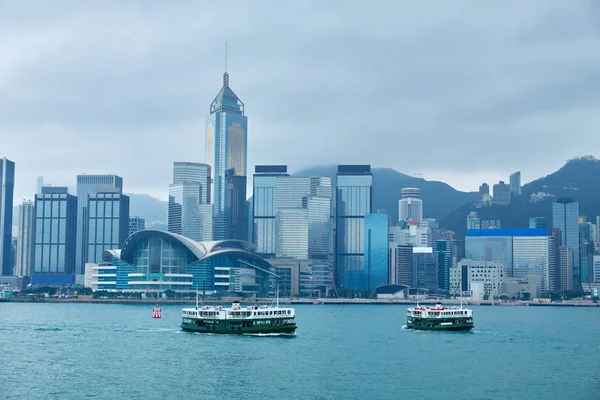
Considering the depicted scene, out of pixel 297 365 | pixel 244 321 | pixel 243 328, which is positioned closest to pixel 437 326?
pixel 244 321

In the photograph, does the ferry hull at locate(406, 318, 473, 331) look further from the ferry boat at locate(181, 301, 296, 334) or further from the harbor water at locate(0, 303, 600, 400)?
the ferry boat at locate(181, 301, 296, 334)

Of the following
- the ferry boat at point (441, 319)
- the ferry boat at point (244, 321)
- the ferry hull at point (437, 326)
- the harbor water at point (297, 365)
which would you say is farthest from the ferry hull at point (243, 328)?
the ferry boat at point (441, 319)

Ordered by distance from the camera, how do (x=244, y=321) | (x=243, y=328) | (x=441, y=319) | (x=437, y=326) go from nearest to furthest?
(x=243, y=328) < (x=244, y=321) < (x=437, y=326) < (x=441, y=319)

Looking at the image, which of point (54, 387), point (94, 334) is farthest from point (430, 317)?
point (54, 387)

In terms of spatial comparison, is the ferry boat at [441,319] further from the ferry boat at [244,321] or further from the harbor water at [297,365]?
the ferry boat at [244,321]

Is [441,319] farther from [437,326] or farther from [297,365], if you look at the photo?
[297,365]

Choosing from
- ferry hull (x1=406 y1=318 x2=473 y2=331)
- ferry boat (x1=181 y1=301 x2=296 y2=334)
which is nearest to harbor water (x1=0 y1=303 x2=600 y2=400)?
ferry boat (x1=181 y1=301 x2=296 y2=334)

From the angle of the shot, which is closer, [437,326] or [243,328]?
[243,328]

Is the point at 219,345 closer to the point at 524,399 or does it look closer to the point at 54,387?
the point at 54,387
